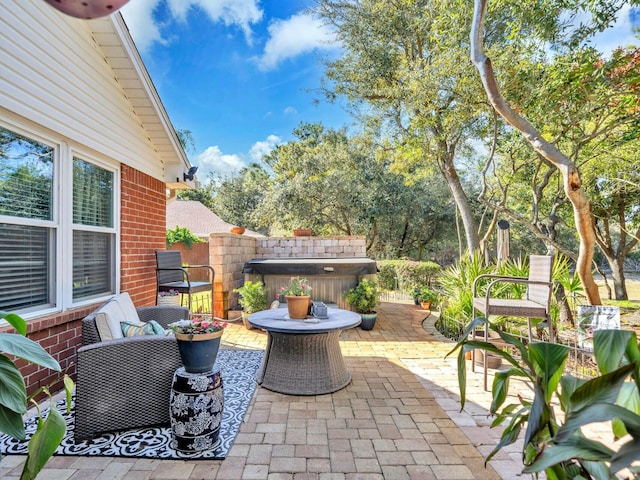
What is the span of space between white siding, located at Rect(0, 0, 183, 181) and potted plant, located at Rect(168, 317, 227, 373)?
217 centimetres

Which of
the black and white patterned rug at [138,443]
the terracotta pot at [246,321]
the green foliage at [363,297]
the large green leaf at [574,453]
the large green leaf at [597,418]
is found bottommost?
the black and white patterned rug at [138,443]

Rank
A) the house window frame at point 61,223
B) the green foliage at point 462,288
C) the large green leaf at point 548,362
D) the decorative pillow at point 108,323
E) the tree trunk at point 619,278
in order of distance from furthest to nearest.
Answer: the tree trunk at point 619,278, the green foliage at point 462,288, the house window frame at point 61,223, the decorative pillow at point 108,323, the large green leaf at point 548,362

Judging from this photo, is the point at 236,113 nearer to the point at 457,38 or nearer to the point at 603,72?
the point at 457,38

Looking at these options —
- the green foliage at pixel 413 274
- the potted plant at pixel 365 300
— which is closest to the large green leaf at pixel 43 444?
the potted plant at pixel 365 300

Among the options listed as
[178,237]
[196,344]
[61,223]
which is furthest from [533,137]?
[178,237]

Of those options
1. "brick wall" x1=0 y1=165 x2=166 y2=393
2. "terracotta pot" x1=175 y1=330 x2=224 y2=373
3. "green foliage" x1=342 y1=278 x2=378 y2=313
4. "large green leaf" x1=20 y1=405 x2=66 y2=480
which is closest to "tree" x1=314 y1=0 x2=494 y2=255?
"green foliage" x1=342 y1=278 x2=378 y2=313

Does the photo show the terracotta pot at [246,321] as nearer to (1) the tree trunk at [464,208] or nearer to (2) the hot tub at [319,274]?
(2) the hot tub at [319,274]

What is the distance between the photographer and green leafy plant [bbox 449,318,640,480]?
748mm

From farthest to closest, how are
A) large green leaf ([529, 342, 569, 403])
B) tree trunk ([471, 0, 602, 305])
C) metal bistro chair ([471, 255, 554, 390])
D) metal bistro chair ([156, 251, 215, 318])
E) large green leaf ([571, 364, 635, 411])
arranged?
metal bistro chair ([156, 251, 215, 318])
tree trunk ([471, 0, 602, 305])
metal bistro chair ([471, 255, 554, 390])
large green leaf ([529, 342, 569, 403])
large green leaf ([571, 364, 635, 411])

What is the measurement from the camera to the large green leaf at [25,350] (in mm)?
1121

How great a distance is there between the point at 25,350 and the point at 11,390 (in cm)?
13

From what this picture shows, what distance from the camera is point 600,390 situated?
842mm

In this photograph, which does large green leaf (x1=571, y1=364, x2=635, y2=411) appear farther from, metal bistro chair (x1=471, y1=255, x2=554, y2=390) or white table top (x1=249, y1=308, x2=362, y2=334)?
metal bistro chair (x1=471, y1=255, x2=554, y2=390)

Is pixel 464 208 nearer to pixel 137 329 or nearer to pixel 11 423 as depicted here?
pixel 137 329
